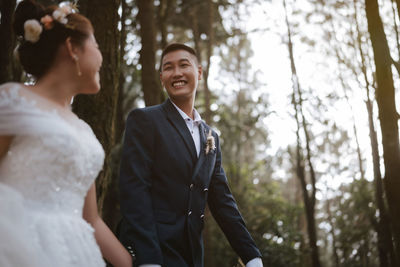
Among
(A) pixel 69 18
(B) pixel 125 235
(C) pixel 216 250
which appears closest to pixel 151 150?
(B) pixel 125 235

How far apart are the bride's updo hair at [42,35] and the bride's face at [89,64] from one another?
0.13ft

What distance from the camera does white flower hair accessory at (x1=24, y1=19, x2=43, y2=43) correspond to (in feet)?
6.75

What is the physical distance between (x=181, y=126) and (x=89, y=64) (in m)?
0.88

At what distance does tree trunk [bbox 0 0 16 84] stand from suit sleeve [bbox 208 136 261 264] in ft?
11.2

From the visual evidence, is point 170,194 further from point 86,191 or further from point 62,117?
point 62,117

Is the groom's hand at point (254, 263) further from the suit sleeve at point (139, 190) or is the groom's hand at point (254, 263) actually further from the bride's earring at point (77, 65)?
the bride's earring at point (77, 65)

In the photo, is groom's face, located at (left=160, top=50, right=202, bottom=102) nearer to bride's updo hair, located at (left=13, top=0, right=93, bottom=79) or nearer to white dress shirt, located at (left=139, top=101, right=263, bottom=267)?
white dress shirt, located at (left=139, top=101, right=263, bottom=267)

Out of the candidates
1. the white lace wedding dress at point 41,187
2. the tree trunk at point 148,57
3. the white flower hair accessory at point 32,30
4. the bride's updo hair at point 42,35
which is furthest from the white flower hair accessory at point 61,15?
the tree trunk at point 148,57

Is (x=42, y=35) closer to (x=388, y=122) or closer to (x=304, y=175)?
(x=388, y=122)

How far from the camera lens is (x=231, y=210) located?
3.15 metres

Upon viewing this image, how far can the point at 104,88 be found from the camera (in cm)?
394

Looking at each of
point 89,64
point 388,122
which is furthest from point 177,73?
point 388,122

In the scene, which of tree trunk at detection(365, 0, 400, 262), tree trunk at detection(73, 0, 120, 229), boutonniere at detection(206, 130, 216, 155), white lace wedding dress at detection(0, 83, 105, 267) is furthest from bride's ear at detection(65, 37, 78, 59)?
tree trunk at detection(365, 0, 400, 262)

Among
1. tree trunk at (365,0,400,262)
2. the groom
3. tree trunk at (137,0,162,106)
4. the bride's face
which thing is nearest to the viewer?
the bride's face
